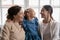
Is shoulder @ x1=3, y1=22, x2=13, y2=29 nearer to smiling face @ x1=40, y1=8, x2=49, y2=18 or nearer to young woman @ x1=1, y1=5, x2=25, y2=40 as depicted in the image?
young woman @ x1=1, y1=5, x2=25, y2=40

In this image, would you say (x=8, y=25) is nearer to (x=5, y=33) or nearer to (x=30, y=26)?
(x=5, y=33)

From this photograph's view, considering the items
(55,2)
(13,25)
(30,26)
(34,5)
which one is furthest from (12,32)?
(55,2)

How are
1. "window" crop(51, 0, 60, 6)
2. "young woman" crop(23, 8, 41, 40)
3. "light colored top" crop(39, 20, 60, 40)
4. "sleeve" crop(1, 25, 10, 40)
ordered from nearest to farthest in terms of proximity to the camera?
1. "sleeve" crop(1, 25, 10, 40)
2. "young woman" crop(23, 8, 41, 40)
3. "light colored top" crop(39, 20, 60, 40)
4. "window" crop(51, 0, 60, 6)

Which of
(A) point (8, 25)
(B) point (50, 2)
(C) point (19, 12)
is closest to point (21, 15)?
(C) point (19, 12)

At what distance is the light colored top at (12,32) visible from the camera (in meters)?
1.88

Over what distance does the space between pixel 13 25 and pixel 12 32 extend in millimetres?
96

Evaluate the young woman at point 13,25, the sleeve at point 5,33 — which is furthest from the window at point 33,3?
the sleeve at point 5,33

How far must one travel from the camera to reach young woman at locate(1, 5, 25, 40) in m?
1.90

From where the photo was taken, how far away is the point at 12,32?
1.94 meters

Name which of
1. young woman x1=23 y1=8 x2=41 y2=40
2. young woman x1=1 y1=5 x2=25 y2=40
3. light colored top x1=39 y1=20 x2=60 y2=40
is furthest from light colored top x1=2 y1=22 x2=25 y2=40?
light colored top x1=39 y1=20 x2=60 y2=40

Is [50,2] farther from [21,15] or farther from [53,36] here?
[21,15]

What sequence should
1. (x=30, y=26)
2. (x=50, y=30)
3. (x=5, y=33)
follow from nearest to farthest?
(x=5, y=33) → (x=30, y=26) → (x=50, y=30)

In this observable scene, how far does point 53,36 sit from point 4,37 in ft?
2.67

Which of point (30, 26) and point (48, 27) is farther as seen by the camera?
point (48, 27)
